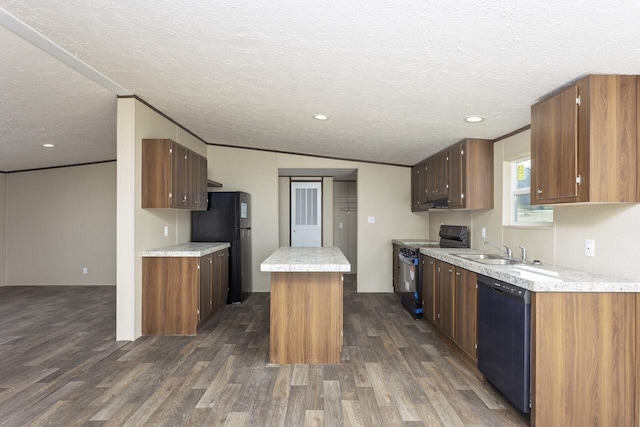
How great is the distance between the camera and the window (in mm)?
3275

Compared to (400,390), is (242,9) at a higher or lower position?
higher

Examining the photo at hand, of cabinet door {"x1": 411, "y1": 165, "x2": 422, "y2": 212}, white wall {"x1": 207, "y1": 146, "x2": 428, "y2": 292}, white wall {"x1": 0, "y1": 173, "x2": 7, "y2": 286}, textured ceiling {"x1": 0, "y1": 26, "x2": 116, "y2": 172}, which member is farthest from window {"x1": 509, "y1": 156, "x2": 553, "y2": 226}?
white wall {"x1": 0, "y1": 173, "x2": 7, "y2": 286}

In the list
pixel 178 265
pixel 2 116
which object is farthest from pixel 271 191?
pixel 2 116

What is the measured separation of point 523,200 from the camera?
3.55m

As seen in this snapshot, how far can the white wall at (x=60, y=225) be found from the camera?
6.55 meters

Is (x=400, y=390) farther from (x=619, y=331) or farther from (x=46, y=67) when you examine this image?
(x=46, y=67)

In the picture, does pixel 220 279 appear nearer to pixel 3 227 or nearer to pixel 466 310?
pixel 466 310

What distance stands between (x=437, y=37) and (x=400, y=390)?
2.33 meters

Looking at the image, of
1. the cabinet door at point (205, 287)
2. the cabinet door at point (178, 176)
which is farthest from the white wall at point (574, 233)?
the cabinet door at point (178, 176)

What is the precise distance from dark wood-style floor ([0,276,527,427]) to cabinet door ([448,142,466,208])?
1.50 meters

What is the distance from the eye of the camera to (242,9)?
5.94 feet

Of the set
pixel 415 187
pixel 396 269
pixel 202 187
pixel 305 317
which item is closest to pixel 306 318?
pixel 305 317

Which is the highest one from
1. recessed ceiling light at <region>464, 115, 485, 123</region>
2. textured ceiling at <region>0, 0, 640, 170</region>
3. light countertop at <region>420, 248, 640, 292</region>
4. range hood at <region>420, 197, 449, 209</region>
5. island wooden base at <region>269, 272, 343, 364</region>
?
textured ceiling at <region>0, 0, 640, 170</region>

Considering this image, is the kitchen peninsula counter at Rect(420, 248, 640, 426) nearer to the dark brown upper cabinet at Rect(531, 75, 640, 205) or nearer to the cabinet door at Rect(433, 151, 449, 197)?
the dark brown upper cabinet at Rect(531, 75, 640, 205)
